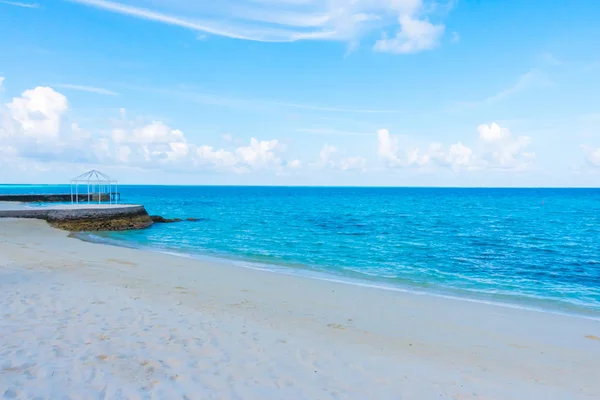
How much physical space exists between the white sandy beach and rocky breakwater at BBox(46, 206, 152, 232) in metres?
18.2

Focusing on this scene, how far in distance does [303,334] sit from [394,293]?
6.01 m

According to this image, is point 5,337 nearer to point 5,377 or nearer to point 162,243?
point 5,377

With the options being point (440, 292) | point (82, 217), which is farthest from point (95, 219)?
point (440, 292)

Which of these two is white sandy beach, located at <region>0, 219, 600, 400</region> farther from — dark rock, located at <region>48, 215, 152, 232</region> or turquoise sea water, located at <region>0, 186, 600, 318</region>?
dark rock, located at <region>48, 215, 152, 232</region>

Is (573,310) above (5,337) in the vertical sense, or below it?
below

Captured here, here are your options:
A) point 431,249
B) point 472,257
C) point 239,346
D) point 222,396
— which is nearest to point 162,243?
point 431,249

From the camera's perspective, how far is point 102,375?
5.63 m

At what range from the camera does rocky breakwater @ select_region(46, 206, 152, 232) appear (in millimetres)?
30719

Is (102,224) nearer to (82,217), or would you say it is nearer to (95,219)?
(95,219)

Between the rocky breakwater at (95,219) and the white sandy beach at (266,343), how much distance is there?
715 inches

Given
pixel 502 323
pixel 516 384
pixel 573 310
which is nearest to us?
pixel 516 384

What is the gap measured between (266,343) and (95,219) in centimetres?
2908

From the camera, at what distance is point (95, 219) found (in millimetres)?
32188

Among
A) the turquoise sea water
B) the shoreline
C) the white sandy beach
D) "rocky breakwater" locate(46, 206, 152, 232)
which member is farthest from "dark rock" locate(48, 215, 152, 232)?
the white sandy beach
